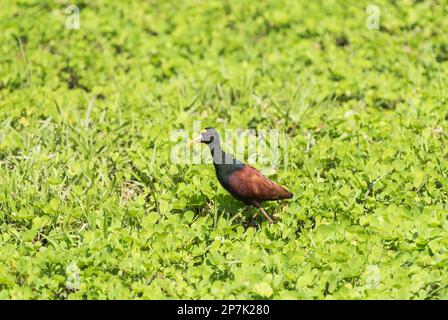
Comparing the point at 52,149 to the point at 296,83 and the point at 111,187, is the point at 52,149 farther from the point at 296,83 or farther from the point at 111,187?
the point at 296,83

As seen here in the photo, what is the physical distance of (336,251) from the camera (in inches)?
211

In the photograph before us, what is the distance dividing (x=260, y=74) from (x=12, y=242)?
3892mm

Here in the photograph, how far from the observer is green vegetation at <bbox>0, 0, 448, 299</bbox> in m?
5.27

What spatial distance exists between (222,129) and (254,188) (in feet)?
5.87

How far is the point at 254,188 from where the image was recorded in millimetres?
5809

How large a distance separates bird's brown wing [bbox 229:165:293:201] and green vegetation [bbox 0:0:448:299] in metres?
0.19

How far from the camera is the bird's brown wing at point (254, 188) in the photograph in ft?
19.1

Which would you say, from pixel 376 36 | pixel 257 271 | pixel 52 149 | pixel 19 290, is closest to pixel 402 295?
pixel 257 271
